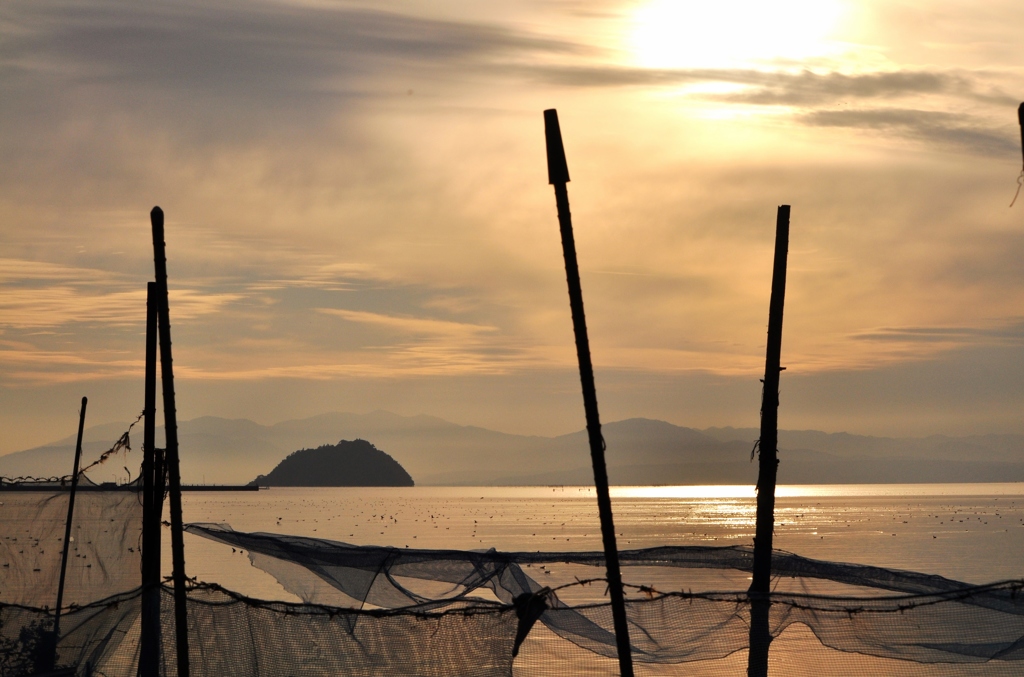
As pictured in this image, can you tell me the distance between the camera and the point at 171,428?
1141cm

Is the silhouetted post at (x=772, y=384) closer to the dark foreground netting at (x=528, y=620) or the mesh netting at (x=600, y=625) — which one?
the dark foreground netting at (x=528, y=620)

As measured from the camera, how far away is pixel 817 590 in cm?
1200

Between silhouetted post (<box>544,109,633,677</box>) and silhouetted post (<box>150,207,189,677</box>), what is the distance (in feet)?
14.9

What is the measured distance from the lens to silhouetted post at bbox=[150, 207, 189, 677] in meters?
11.1

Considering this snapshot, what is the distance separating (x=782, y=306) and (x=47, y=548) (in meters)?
10.5

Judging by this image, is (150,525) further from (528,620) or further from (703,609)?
(703,609)

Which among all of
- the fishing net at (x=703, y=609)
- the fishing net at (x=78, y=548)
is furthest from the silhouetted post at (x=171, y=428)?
the fishing net at (x=78, y=548)

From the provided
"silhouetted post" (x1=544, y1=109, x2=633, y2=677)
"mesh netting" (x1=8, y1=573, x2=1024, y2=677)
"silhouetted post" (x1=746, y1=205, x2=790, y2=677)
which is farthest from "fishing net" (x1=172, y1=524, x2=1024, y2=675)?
"silhouetted post" (x1=544, y1=109, x2=633, y2=677)

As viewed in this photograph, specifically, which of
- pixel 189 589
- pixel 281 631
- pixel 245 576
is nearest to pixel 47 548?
pixel 189 589

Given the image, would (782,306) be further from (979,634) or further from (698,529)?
(698,529)

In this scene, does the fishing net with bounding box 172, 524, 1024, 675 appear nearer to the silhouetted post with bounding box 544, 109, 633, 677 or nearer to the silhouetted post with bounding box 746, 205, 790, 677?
the silhouetted post with bounding box 746, 205, 790, 677

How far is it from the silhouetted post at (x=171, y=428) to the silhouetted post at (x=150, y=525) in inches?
19.3

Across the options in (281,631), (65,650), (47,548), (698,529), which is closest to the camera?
(281,631)

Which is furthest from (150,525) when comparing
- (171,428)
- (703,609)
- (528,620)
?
(703,609)
